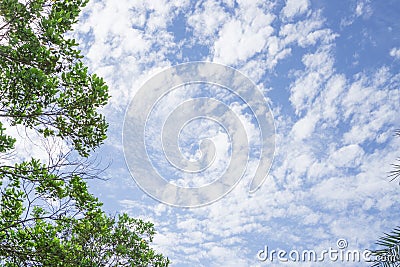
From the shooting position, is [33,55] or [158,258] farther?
[158,258]

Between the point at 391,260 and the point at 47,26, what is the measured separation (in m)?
9.34

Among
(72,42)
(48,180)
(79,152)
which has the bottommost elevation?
(48,180)

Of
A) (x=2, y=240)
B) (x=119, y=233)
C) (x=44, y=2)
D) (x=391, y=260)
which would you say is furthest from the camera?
(x=119, y=233)

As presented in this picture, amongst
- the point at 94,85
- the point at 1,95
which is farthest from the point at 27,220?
the point at 94,85

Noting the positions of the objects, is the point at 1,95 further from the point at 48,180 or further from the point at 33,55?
the point at 48,180

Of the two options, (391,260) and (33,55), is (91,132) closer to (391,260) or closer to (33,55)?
(33,55)

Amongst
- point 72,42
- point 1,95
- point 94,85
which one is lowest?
point 1,95

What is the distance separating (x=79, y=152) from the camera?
1068 cm

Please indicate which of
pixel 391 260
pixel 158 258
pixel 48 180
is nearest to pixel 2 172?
pixel 48 180

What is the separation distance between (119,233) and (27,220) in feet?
31.2

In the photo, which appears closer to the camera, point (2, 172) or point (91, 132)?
point (2, 172)

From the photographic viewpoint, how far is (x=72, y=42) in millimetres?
10156

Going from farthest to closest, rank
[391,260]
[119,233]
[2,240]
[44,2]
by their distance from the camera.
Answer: [119,233] < [44,2] < [2,240] < [391,260]

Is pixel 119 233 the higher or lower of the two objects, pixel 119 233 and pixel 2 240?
the higher
